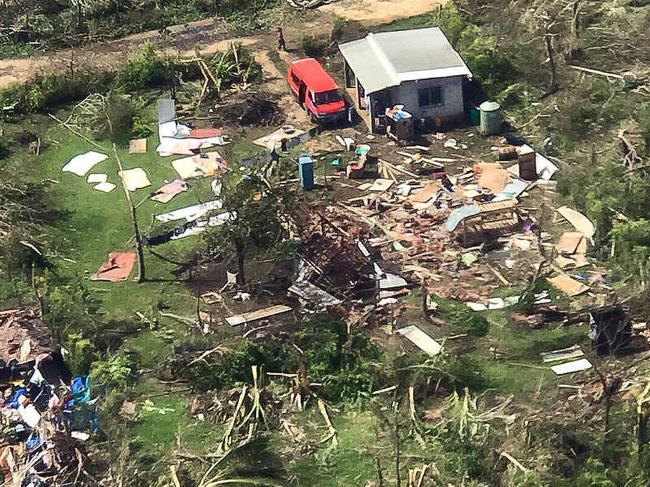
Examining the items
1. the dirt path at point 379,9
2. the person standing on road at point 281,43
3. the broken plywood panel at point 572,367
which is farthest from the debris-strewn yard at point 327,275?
the dirt path at point 379,9

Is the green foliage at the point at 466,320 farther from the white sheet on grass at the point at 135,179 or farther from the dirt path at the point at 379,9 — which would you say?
the dirt path at the point at 379,9

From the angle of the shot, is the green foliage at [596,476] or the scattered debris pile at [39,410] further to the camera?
the scattered debris pile at [39,410]

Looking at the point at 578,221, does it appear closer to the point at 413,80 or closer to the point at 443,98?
the point at 443,98

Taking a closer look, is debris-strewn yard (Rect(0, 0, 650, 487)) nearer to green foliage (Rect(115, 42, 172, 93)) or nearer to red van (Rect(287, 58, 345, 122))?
green foliage (Rect(115, 42, 172, 93))

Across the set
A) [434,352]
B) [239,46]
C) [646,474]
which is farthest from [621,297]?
[239,46]

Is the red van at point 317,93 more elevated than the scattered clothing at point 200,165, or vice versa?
the red van at point 317,93

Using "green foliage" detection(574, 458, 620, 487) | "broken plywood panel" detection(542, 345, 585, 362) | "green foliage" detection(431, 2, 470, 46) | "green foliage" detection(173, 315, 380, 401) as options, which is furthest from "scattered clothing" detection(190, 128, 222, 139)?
"green foliage" detection(574, 458, 620, 487)
